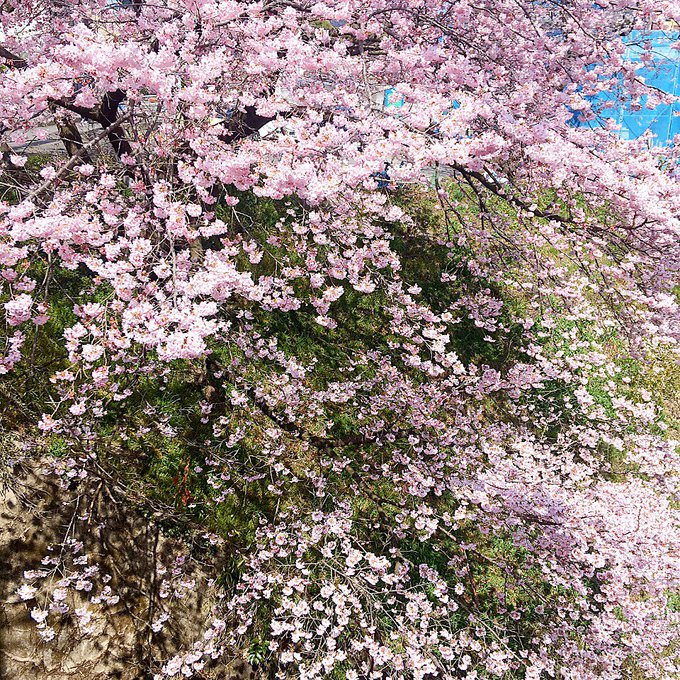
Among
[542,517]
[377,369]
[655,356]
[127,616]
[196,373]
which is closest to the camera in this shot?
[127,616]

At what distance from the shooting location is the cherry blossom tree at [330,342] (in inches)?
131

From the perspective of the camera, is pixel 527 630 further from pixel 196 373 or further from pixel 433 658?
pixel 196 373

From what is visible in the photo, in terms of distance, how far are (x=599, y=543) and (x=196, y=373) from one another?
14.0 feet

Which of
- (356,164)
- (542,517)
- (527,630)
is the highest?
(356,164)

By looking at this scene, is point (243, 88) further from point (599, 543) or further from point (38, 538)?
point (599, 543)

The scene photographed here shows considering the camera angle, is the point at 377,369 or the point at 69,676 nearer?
the point at 69,676

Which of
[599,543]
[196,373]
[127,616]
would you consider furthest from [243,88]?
[599,543]

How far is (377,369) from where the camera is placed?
6039mm

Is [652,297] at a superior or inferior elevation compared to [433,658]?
superior

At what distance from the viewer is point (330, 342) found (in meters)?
6.21

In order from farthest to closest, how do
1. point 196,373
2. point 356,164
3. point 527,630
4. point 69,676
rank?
point 196,373 < point 527,630 < point 69,676 < point 356,164

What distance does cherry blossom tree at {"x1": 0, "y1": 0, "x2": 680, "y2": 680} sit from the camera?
3.33 meters

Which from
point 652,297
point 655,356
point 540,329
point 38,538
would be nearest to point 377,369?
point 540,329

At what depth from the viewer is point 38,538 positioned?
3.87 m
